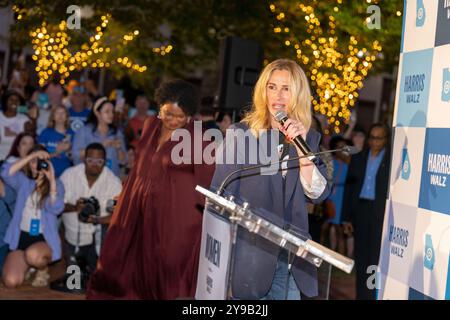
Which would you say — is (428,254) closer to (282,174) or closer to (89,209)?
(282,174)

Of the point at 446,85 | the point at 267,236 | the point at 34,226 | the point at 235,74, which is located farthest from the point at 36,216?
the point at 267,236

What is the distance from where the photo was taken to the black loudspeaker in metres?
11.0

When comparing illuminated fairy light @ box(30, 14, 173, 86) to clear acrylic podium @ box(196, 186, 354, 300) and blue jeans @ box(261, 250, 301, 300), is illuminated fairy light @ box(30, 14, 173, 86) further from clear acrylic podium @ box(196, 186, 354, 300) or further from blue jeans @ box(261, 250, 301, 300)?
clear acrylic podium @ box(196, 186, 354, 300)

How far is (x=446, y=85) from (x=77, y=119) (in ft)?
24.4

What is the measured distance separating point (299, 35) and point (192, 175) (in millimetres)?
8964

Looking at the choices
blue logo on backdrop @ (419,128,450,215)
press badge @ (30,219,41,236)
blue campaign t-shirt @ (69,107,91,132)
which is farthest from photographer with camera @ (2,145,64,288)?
blue logo on backdrop @ (419,128,450,215)

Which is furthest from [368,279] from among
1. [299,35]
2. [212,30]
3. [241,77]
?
[212,30]

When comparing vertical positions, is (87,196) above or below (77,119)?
below

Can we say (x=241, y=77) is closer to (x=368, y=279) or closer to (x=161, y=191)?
(x=368, y=279)

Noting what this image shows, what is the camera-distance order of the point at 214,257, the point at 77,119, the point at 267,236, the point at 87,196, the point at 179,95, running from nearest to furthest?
the point at 267,236 < the point at 214,257 < the point at 179,95 < the point at 87,196 < the point at 77,119

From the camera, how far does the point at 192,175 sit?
21.9ft

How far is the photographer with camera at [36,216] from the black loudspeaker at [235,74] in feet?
9.47

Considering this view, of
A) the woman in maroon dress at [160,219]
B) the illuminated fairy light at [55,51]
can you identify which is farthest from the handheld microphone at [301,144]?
the illuminated fairy light at [55,51]

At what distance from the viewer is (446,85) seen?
16.2ft
